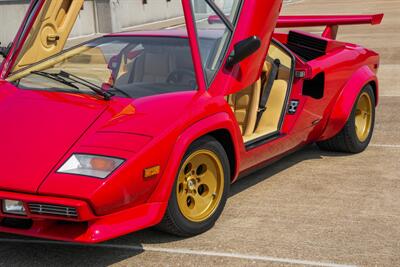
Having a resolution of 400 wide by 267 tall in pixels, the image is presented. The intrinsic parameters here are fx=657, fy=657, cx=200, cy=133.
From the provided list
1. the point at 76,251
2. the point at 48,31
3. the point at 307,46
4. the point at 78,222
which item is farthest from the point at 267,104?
the point at 78,222

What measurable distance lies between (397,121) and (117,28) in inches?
701

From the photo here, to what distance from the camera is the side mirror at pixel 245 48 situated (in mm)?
4535

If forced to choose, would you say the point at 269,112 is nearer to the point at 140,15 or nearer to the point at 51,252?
the point at 51,252

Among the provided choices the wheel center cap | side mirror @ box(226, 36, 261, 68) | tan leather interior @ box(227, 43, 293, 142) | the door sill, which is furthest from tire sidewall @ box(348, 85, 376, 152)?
the wheel center cap

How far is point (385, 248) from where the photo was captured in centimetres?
404

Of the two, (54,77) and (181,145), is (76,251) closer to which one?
(181,145)

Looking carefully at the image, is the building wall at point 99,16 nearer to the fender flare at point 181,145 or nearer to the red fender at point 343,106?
the red fender at point 343,106

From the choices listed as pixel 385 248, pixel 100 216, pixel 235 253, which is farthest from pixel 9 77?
pixel 385 248

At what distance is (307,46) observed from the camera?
6391 millimetres

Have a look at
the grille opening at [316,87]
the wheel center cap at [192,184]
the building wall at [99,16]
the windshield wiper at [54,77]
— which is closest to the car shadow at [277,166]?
the grille opening at [316,87]

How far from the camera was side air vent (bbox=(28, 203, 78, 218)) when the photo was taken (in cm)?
349

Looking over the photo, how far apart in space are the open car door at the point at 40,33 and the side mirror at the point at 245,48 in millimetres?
1767

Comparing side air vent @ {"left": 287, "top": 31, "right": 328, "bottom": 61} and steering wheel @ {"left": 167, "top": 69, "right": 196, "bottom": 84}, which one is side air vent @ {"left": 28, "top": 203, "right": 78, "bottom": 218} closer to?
steering wheel @ {"left": 167, "top": 69, "right": 196, "bottom": 84}

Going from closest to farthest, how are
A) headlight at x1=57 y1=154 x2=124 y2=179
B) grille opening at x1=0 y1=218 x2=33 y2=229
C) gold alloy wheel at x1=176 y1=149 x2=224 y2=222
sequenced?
headlight at x1=57 y1=154 x2=124 y2=179, grille opening at x1=0 y1=218 x2=33 y2=229, gold alloy wheel at x1=176 y1=149 x2=224 y2=222
